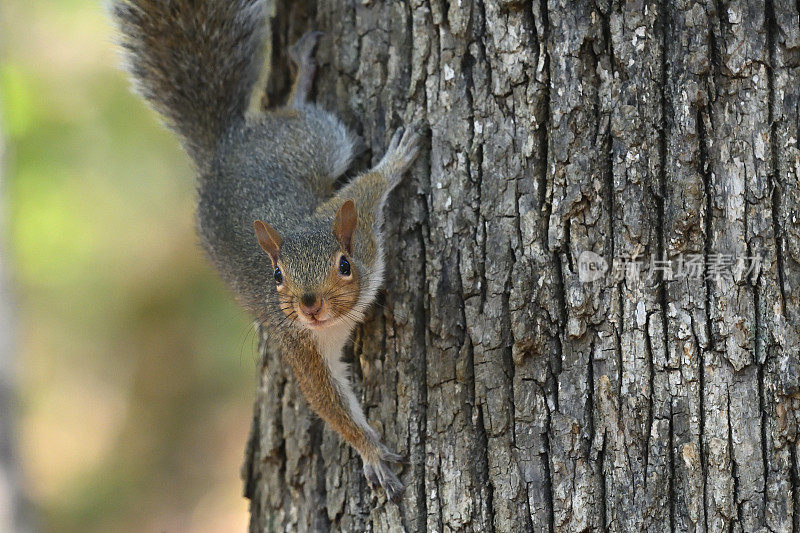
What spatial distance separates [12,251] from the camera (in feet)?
14.5

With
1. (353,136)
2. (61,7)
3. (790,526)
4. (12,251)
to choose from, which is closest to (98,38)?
(61,7)

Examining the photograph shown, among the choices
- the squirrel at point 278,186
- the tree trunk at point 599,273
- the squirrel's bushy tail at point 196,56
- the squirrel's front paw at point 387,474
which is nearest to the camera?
the tree trunk at point 599,273

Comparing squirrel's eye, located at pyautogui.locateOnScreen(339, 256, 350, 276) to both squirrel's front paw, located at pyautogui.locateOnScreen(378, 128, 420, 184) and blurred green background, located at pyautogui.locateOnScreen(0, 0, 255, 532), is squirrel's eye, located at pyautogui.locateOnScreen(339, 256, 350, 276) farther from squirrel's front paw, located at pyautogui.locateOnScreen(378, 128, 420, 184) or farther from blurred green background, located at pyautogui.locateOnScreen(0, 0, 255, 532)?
blurred green background, located at pyautogui.locateOnScreen(0, 0, 255, 532)

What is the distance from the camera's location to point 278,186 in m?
2.72

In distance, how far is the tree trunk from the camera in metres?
1.92

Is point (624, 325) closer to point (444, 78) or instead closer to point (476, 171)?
point (476, 171)

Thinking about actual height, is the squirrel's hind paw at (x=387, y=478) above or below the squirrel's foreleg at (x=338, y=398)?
below

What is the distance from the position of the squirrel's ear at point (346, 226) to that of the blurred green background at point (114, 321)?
3.94 metres

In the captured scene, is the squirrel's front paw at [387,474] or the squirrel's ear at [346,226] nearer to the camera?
the squirrel's front paw at [387,474]

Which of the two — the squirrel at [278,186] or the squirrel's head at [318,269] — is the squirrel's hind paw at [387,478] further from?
the squirrel's head at [318,269]

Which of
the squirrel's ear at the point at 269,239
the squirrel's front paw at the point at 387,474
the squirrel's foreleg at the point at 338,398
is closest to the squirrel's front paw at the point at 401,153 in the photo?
the squirrel's ear at the point at 269,239

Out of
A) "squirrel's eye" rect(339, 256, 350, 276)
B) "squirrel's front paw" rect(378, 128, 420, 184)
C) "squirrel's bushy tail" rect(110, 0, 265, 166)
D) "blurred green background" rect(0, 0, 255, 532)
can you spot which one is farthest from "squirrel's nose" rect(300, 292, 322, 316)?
"blurred green background" rect(0, 0, 255, 532)

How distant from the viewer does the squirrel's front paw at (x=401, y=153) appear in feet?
7.47

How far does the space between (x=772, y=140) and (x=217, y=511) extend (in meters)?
6.30
